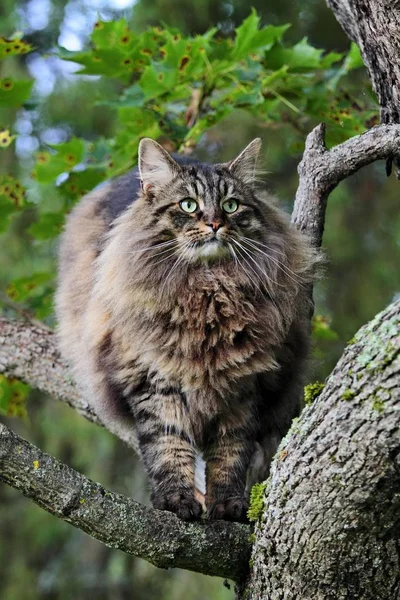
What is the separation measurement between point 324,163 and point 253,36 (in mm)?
786

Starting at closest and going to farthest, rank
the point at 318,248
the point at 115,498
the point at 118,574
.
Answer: the point at 115,498
the point at 318,248
the point at 118,574

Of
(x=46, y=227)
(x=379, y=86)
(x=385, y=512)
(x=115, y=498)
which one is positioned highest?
(x=379, y=86)

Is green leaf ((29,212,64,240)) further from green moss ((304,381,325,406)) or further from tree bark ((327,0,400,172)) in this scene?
green moss ((304,381,325,406))

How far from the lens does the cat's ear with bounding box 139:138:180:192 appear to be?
2646mm

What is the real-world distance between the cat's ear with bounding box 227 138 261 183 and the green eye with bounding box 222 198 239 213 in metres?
0.15

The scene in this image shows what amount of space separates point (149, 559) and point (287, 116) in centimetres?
234

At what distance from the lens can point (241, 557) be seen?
217 centimetres

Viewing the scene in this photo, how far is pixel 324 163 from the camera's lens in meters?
2.64

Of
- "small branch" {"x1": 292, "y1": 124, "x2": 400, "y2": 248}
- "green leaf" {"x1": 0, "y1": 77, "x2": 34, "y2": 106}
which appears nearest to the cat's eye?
"small branch" {"x1": 292, "y1": 124, "x2": 400, "y2": 248}

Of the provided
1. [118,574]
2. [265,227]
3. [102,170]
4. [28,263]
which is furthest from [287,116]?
[118,574]

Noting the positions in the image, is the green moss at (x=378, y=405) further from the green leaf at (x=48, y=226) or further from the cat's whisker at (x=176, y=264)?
the green leaf at (x=48, y=226)

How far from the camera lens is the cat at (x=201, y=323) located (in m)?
2.53

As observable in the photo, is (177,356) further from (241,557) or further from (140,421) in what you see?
(241,557)

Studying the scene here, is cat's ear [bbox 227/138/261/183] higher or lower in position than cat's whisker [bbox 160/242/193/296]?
higher
